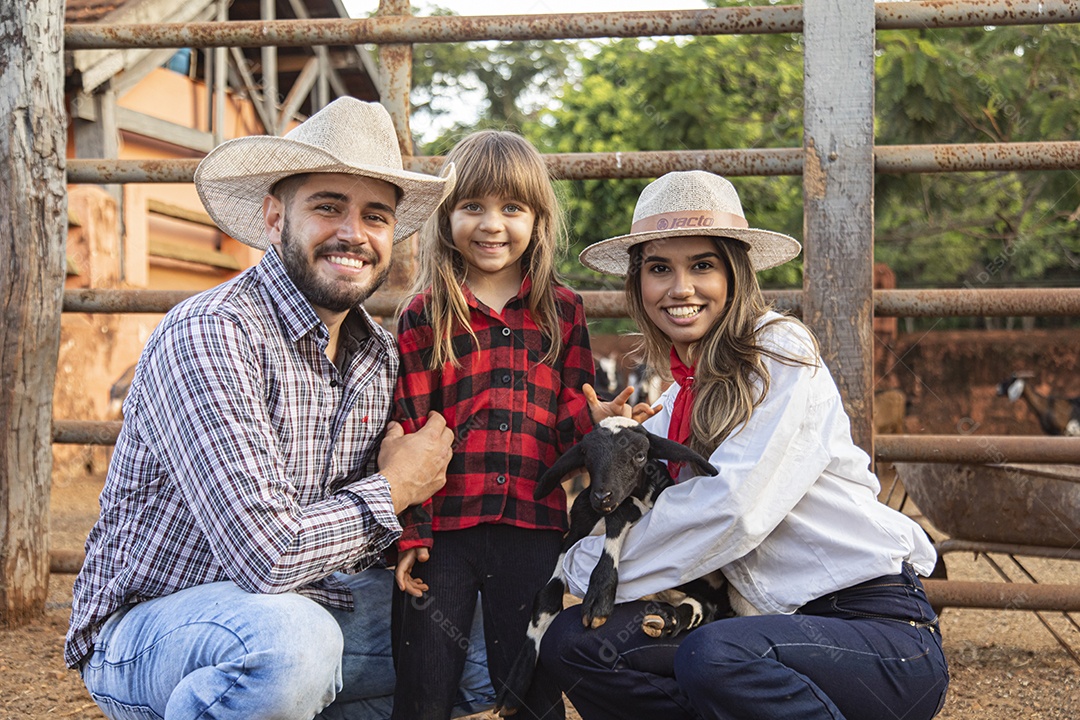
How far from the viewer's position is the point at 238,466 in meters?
2.38

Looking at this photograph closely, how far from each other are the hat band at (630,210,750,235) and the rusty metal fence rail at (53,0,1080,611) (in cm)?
88

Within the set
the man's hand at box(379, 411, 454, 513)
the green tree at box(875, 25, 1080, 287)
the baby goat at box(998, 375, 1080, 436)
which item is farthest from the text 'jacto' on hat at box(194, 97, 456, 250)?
the baby goat at box(998, 375, 1080, 436)

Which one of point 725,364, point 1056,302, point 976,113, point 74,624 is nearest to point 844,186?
point 1056,302

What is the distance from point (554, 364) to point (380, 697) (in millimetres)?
1094

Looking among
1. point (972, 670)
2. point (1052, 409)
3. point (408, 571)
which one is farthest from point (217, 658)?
point (1052, 409)

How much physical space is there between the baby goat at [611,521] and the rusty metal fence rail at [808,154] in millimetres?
1151

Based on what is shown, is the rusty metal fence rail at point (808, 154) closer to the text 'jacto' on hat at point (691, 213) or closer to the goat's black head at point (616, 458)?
the text 'jacto' on hat at point (691, 213)

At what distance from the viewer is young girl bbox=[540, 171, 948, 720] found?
2.32 metres

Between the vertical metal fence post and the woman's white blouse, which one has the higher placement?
the vertical metal fence post

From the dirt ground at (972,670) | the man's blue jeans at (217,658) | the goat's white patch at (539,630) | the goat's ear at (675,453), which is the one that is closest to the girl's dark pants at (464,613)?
the goat's white patch at (539,630)

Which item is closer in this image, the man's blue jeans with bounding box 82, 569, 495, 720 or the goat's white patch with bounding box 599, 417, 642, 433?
the man's blue jeans with bounding box 82, 569, 495, 720

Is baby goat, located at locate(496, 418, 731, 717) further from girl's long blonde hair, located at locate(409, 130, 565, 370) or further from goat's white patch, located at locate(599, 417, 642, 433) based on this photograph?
girl's long blonde hair, located at locate(409, 130, 565, 370)

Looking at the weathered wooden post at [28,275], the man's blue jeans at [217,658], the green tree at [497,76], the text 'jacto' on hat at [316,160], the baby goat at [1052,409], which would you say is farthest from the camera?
the green tree at [497,76]

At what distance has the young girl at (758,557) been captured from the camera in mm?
2324
